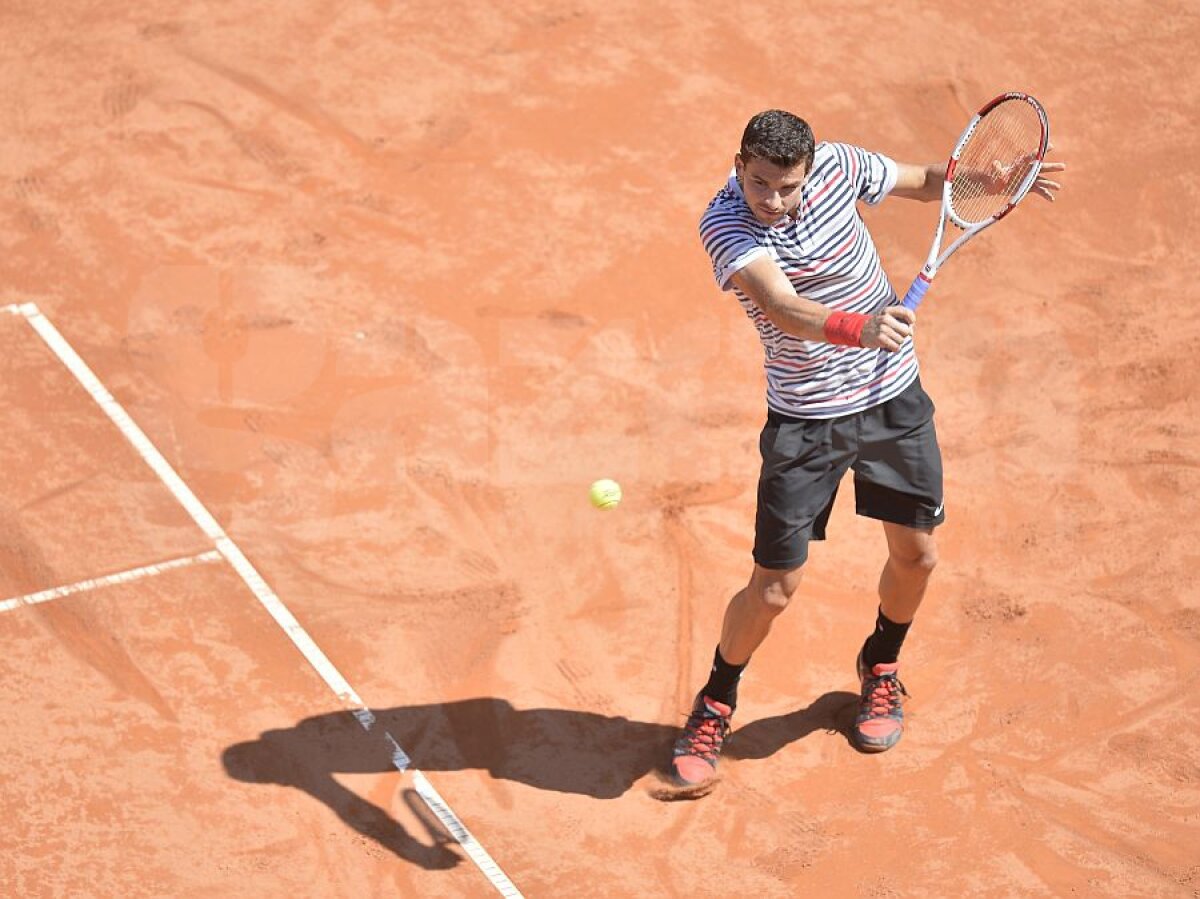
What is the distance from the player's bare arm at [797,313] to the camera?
539cm

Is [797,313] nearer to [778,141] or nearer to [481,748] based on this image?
[778,141]

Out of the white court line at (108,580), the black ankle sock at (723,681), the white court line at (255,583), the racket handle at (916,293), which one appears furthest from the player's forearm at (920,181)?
the white court line at (108,580)

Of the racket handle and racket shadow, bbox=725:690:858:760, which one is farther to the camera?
racket shadow, bbox=725:690:858:760

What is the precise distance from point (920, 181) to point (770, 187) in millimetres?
837

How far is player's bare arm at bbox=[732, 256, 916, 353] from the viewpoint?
539cm

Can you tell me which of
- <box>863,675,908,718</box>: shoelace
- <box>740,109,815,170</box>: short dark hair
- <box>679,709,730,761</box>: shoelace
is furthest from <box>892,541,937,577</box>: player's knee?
<box>740,109,815,170</box>: short dark hair

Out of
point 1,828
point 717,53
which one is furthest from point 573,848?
point 717,53

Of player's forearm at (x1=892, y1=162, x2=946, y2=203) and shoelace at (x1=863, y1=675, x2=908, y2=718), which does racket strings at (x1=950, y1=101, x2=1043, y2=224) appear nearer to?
player's forearm at (x1=892, y1=162, x2=946, y2=203)

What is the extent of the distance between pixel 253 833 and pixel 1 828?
89 cm

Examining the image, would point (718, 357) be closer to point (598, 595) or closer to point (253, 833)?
point (598, 595)

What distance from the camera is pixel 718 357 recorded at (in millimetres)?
8805

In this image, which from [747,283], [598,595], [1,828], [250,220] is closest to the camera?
[747,283]

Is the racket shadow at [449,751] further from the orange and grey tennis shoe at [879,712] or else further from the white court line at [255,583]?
the orange and grey tennis shoe at [879,712]

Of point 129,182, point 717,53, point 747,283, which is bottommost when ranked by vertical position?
point 129,182
